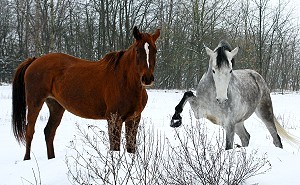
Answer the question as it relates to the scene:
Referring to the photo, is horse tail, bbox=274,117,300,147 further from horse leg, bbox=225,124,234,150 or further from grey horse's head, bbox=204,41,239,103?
grey horse's head, bbox=204,41,239,103

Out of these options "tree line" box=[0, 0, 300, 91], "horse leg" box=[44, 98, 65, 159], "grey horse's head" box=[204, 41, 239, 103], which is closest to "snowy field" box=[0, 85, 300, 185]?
"horse leg" box=[44, 98, 65, 159]

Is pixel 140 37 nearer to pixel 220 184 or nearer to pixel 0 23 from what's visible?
pixel 220 184

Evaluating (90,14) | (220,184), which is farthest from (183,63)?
(220,184)

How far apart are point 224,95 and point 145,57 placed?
121cm

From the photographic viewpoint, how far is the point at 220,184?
3.05 m

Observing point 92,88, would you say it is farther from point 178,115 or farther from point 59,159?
point 178,115

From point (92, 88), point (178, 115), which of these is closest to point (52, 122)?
point (92, 88)

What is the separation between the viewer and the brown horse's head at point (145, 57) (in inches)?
150

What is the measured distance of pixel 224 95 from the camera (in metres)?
4.36

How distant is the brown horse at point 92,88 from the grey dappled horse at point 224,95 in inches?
34.0

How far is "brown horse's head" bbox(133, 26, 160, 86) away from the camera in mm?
3798

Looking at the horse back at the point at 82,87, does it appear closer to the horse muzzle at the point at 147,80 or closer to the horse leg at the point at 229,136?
the horse muzzle at the point at 147,80

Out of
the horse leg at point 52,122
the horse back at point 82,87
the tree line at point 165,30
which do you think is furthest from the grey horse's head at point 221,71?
the tree line at point 165,30

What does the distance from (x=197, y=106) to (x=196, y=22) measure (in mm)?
23076
